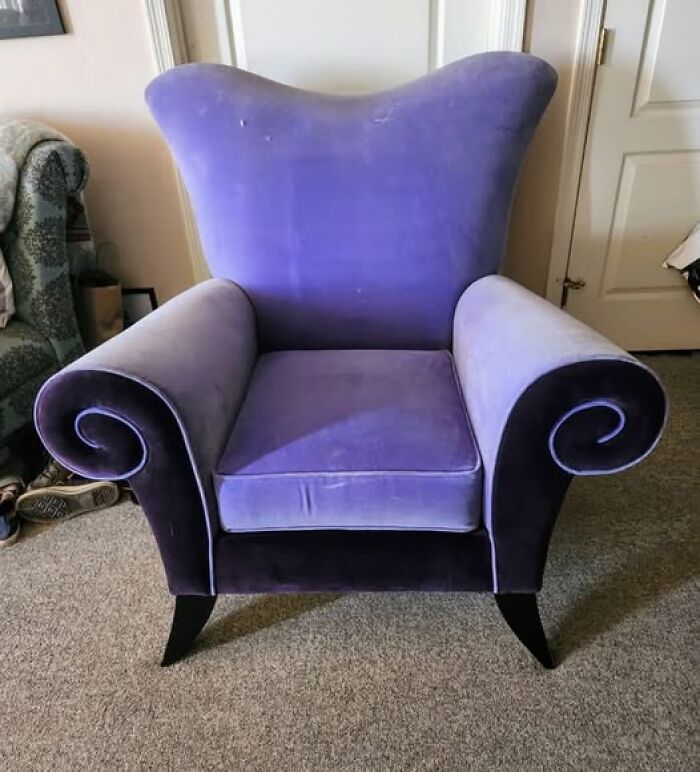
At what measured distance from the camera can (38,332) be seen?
138 cm

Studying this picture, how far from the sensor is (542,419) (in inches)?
28.5

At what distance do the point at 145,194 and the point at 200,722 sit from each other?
4.76 feet

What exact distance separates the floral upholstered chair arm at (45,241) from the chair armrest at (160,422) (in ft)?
→ 1.88

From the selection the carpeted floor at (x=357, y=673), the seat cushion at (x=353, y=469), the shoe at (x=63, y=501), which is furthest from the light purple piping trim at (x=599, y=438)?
the shoe at (x=63, y=501)

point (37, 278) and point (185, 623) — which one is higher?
point (37, 278)

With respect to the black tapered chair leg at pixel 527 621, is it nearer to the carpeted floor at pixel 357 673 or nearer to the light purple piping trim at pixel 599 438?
the carpeted floor at pixel 357 673

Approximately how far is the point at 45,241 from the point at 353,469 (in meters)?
1.04

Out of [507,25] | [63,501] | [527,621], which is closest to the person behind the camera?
[527,621]

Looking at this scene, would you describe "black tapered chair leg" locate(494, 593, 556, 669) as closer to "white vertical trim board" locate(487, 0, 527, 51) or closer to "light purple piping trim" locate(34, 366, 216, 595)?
"light purple piping trim" locate(34, 366, 216, 595)

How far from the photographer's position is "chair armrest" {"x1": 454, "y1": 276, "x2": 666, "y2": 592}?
2.27 ft

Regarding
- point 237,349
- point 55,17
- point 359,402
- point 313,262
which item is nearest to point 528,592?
point 359,402

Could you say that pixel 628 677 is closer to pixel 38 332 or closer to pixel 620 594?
pixel 620 594

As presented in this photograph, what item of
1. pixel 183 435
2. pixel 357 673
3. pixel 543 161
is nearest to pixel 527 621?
pixel 357 673

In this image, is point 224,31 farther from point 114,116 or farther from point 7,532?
point 7,532
